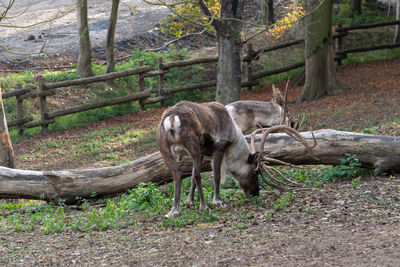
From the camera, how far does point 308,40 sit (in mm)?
17219

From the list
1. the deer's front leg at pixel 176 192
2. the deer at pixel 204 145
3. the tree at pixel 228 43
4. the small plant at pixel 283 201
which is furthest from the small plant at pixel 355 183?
the tree at pixel 228 43

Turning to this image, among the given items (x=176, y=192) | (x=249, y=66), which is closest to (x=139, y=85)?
(x=249, y=66)

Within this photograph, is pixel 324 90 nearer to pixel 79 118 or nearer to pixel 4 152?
pixel 79 118

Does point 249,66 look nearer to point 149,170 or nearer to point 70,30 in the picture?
point 70,30

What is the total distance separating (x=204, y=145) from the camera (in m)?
7.80

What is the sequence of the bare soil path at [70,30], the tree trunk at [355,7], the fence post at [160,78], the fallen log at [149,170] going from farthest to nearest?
1. the tree trunk at [355,7]
2. the bare soil path at [70,30]
3. the fence post at [160,78]
4. the fallen log at [149,170]

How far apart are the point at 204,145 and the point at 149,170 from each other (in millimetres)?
1474

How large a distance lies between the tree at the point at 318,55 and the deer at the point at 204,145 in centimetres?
960

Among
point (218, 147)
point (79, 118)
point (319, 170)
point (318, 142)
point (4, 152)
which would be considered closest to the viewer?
point (218, 147)

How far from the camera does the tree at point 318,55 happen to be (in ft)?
56.0

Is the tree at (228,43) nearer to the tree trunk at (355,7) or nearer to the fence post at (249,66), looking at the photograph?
the fence post at (249,66)

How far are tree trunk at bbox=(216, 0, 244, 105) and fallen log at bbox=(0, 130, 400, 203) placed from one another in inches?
204

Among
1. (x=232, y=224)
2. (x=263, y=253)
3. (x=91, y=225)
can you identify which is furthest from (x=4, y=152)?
(x=263, y=253)

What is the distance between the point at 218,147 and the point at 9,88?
1208 cm
